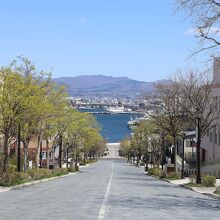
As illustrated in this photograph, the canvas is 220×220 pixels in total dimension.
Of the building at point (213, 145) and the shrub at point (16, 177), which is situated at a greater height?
the building at point (213, 145)

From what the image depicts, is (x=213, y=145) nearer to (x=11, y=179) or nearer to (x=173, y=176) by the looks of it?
(x=173, y=176)

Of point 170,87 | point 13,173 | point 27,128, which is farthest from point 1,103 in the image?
point 170,87

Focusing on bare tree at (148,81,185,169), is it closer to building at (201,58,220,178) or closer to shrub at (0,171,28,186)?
building at (201,58,220,178)

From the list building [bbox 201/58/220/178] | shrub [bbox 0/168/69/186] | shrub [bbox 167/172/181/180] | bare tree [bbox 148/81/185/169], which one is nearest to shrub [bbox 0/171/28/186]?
shrub [bbox 0/168/69/186]

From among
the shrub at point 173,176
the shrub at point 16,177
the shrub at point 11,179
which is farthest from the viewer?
the shrub at point 173,176

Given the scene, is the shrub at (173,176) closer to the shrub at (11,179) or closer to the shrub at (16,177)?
the shrub at (16,177)

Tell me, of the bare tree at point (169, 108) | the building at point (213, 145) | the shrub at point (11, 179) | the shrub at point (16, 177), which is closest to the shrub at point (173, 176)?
the bare tree at point (169, 108)

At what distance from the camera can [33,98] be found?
1214 inches

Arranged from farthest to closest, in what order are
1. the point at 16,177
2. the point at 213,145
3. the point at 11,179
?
the point at 213,145
the point at 16,177
the point at 11,179

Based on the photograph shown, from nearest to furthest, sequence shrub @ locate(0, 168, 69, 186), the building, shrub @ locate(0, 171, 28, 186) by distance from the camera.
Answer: shrub @ locate(0, 171, 28, 186) < shrub @ locate(0, 168, 69, 186) < the building

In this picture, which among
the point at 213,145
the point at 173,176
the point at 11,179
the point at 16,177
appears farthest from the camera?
the point at 213,145

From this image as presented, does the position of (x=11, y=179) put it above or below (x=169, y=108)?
below

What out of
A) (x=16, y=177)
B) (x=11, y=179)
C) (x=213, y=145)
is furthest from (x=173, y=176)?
(x=11, y=179)

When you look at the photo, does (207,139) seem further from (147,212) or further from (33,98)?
(147,212)
